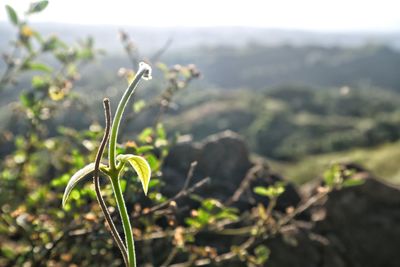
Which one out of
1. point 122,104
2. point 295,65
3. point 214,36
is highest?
point 122,104

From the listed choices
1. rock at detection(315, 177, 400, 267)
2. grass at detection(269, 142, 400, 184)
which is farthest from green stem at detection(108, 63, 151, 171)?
grass at detection(269, 142, 400, 184)

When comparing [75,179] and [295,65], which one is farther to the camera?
[295,65]

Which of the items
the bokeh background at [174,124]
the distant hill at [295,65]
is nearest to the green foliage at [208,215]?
the bokeh background at [174,124]

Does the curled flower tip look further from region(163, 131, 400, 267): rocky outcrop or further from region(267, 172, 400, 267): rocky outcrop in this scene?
region(267, 172, 400, 267): rocky outcrop

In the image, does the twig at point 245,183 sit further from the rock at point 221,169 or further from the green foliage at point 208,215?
the rock at point 221,169

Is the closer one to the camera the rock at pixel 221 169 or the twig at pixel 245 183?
the twig at pixel 245 183

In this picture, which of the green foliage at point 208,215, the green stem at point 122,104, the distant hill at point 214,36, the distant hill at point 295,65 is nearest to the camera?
the green stem at point 122,104

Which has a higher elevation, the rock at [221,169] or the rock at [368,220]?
the rock at [221,169]

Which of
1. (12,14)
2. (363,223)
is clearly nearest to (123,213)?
(12,14)

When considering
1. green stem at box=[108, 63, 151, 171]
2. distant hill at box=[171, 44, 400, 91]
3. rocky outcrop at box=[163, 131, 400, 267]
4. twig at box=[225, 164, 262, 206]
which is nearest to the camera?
green stem at box=[108, 63, 151, 171]

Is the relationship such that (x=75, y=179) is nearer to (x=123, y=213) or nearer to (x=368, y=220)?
(x=123, y=213)

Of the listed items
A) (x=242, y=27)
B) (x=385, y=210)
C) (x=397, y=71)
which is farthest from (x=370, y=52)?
(x=385, y=210)
